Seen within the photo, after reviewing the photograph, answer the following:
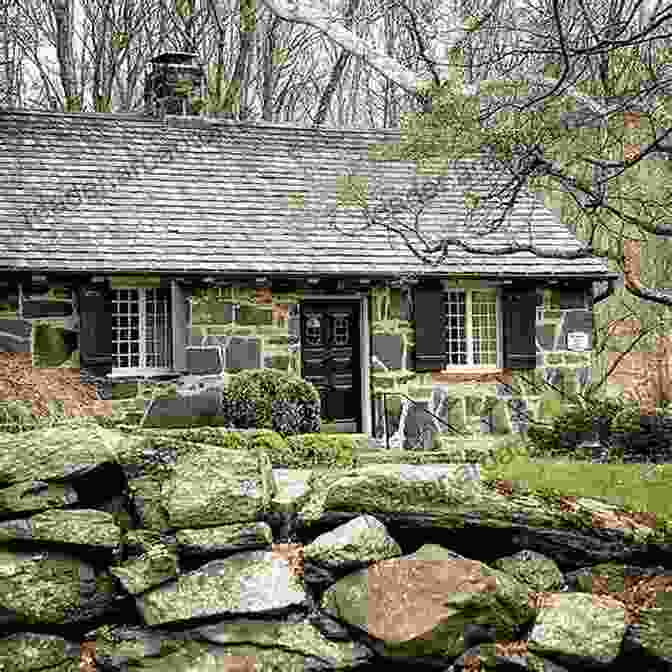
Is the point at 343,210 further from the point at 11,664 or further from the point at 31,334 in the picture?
the point at 11,664

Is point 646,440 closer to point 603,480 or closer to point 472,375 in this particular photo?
point 603,480

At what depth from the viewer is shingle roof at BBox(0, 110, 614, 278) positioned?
14.6m

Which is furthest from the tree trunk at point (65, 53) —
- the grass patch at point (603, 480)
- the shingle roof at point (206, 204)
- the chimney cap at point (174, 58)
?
the grass patch at point (603, 480)

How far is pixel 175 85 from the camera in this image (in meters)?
17.5

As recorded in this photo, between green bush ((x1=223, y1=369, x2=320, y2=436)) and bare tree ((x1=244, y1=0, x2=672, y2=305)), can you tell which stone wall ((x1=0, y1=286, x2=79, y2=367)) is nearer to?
green bush ((x1=223, y1=369, x2=320, y2=436))

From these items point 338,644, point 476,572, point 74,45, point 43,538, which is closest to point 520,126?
point 476,572

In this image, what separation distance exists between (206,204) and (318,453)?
7.00 m

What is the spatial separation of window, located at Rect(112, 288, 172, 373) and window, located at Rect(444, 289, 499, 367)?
4.20m

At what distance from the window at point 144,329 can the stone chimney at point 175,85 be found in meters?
4.06

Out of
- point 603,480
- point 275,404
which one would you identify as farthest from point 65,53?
point 603,480

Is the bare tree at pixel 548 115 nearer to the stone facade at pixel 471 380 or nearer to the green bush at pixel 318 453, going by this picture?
the green bush at pixel 318 453

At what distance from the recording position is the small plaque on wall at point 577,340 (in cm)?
1636

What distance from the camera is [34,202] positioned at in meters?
15.1

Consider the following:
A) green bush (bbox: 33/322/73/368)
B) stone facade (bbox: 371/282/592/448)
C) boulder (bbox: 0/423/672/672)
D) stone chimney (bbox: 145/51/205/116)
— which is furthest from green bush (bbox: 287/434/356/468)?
stone chimney (bbox: 145/51/205/116)
